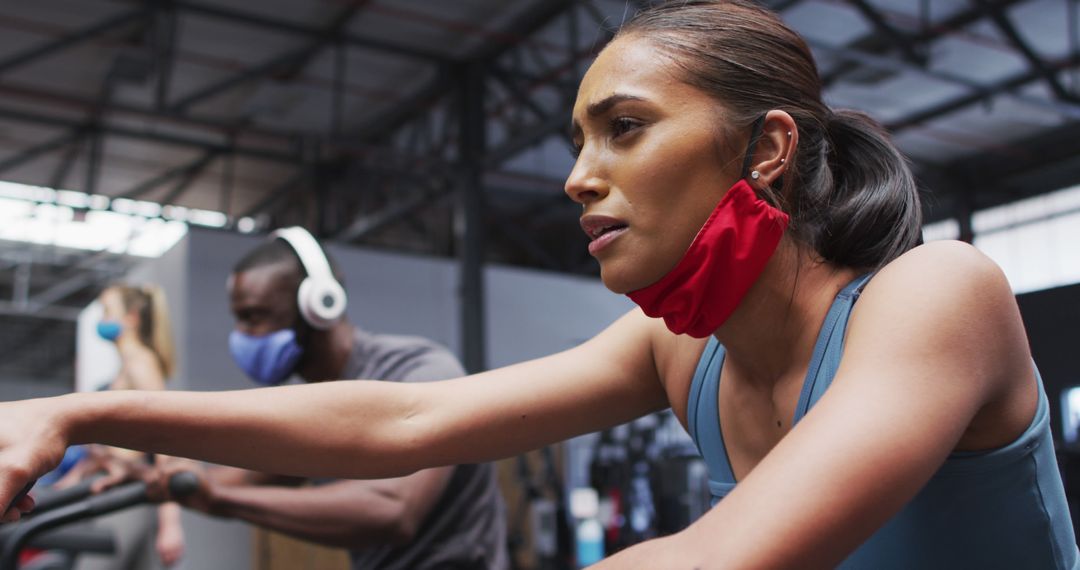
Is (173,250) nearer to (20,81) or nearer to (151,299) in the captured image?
(151,299)

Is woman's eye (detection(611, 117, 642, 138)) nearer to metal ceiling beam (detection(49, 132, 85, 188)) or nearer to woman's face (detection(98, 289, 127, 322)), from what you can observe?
woman's face (detection(98, 289, 127, 322))

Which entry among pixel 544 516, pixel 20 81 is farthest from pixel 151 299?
pixel 20 81

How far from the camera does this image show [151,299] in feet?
17.4

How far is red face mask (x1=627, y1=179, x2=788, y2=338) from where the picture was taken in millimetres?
899

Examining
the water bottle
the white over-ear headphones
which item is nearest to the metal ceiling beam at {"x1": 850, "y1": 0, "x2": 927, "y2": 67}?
the water bottle

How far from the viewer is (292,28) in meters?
7.90

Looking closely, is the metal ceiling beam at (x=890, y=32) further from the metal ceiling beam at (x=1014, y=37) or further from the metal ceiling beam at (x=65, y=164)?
the metal ceiling beam at (x=65, y=164)

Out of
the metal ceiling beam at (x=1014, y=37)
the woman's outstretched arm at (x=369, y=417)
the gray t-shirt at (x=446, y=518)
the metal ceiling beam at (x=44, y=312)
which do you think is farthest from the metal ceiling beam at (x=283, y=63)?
the woman's outstretched arm at (x=369, y=417)

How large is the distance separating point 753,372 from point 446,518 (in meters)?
0.98

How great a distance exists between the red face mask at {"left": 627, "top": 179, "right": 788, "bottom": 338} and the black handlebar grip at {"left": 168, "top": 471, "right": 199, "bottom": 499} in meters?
1.02

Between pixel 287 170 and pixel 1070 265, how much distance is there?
8.77 m

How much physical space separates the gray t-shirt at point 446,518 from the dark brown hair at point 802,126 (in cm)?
100

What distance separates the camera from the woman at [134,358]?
14.6 ft

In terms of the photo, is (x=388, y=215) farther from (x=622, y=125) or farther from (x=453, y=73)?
(x=622, y=125)
